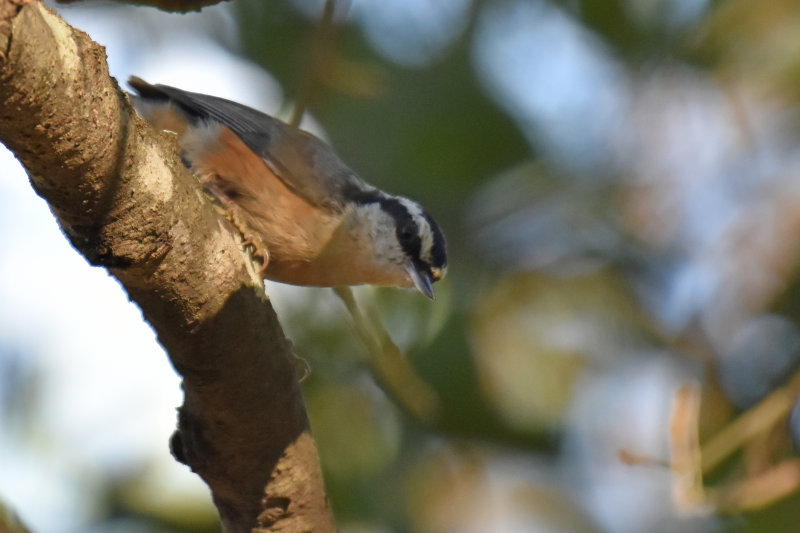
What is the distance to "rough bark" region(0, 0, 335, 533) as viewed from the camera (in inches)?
65.1

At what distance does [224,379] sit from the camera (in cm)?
228

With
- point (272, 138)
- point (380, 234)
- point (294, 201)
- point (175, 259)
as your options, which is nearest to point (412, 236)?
point (380, 234)

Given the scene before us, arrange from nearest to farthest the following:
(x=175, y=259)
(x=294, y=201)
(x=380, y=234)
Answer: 1. (x=175, y=259)
2. (x=294, y=201)
3. (x=380, y=234)

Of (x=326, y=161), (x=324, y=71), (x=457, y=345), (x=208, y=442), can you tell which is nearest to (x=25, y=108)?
(x=208, y=442)

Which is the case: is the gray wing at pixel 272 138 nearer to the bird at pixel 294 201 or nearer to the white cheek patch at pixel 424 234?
the bird at pixel 294 201

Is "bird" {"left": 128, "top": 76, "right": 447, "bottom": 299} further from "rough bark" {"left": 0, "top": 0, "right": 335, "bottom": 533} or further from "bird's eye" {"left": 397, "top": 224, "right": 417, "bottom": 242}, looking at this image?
"rough bark" {"left": 0, "top": 0, "right": 335, "bottom": 533}

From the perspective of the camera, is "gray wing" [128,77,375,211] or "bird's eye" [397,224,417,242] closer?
"gray wing" [128,77,375,211]

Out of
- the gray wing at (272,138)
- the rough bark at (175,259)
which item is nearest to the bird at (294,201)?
the gray wing at (272,138)

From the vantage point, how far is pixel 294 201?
3840mm

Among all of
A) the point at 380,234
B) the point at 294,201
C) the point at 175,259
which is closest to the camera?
the point at 175,259

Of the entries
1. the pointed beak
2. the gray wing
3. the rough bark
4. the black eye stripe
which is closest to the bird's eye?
the black eye stripe

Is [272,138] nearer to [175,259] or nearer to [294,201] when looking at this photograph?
[294,201]

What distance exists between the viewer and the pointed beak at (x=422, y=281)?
4.07m

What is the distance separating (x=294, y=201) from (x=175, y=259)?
1.80m
